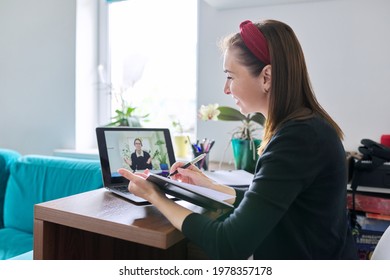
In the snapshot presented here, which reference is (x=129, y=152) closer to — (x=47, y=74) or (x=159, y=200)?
(x=159, y=200)

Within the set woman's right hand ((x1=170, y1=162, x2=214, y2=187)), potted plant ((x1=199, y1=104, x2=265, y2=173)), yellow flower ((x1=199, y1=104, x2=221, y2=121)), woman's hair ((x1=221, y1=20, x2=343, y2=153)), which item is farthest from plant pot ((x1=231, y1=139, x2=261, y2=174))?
woman's hair ((x1=221, y1=20, x2=343, y2=153))

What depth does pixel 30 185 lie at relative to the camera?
1.59 meters

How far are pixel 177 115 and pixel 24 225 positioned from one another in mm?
1056

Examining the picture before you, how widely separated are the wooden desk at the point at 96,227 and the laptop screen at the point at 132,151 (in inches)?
3.6

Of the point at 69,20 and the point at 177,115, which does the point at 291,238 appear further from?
the point at 69,20

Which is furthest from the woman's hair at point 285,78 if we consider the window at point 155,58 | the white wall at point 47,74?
the white wall at point 47,74

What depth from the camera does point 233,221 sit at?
Result: 2.11ft

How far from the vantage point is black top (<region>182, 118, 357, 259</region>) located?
0.63 meters

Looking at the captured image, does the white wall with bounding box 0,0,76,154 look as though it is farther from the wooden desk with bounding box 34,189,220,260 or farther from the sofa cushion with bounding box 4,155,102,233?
the wooden desk with bounding box 34,189,220,260

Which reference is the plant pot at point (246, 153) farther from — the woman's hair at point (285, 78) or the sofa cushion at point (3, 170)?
the sofa cushion at point (3, 170)

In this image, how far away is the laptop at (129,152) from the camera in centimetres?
106

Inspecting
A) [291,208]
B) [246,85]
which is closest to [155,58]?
[246,85]

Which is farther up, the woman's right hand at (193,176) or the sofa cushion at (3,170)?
the woman's right hand at (193,176)
